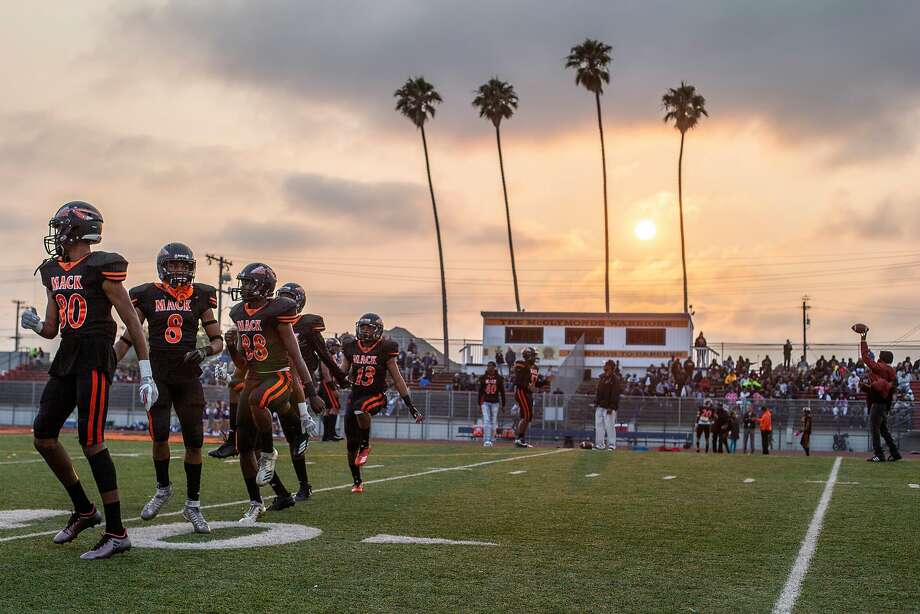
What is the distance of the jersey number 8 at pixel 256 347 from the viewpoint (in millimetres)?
8789

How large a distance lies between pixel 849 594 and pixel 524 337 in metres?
45.1

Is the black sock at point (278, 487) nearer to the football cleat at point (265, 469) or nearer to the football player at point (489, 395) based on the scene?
the football cleat at point (265, 469)

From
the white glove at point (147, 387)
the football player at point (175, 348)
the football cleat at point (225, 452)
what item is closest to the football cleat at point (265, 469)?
the football player at point (175, 348)

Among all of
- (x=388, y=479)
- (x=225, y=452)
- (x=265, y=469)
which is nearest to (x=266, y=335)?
(x=265, y=469)

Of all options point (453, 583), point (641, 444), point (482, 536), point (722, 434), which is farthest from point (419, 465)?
point (641, 444)

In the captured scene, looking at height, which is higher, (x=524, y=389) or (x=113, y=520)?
(x=524, y=389)

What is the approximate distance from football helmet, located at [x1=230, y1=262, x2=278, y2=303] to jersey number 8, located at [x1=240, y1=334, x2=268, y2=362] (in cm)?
34

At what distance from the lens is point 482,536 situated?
7.69 m

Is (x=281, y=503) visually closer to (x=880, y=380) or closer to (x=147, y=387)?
(x=147, y=387)

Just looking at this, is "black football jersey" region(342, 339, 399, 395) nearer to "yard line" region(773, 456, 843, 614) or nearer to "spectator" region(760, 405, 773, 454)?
"yard line" region(773, 456, 843, 614)

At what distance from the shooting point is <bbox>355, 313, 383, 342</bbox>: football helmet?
457 inches

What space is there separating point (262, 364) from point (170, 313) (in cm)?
86

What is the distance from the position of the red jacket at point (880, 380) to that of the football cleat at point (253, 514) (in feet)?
40.8

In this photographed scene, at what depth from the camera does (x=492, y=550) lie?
6.96 metres
